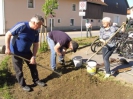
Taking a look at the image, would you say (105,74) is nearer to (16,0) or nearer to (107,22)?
(107,22)

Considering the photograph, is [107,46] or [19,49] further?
[107,46]

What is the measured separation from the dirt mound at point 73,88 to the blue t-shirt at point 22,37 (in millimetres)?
1024

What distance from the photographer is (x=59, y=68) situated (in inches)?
273

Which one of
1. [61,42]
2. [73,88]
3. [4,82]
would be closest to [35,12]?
[4,82]

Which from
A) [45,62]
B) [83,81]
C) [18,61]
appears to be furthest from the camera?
[45,62]

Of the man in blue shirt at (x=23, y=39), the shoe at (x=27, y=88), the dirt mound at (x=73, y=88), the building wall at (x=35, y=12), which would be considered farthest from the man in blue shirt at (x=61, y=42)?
the building wall at (x=35, y=12)

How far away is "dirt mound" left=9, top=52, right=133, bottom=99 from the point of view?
5199 millimetres

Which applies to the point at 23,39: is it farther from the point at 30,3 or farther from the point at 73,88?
the point at 30,3

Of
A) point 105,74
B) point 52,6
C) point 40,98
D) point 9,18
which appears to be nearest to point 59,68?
point 105,74

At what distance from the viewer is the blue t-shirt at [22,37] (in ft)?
15.4

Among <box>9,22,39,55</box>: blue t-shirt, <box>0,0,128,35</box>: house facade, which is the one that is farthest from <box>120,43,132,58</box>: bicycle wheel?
<box>0,0,128,35</box>: house facade

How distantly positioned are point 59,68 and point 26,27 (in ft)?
8.11

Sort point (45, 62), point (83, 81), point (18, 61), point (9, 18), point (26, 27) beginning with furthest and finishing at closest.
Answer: point (9, 18), point (45, 62), point (83, 81), point (18, 61), point (26, 27)

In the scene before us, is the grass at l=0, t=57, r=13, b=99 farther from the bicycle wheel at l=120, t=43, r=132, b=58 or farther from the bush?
the bicycle wheel at l=120, t=43, r=132, b=58
